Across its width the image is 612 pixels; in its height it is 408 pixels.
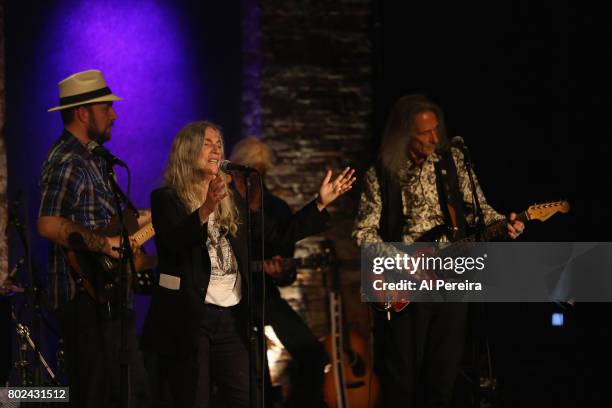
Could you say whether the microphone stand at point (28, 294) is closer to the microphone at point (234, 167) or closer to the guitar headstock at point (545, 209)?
the microphone at point (234, 167)

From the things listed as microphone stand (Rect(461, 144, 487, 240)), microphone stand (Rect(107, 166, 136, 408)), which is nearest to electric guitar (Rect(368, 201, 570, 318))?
microphone stand (Rect(461, 144, 487, 240))

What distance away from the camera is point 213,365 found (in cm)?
→ 439

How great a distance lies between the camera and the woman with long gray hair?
421 centimetres

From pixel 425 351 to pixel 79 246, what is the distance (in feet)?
6.71

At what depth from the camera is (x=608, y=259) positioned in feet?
17.8

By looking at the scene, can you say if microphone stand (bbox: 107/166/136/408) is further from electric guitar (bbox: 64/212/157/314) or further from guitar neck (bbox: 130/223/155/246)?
guitar neck (bbox: 130/223/155/246)

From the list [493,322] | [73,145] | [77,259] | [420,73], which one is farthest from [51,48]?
[493,322]

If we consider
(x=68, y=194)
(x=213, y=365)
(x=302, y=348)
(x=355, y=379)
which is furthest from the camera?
(x=355, y=379)

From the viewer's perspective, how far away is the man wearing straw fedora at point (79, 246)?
4.53 m

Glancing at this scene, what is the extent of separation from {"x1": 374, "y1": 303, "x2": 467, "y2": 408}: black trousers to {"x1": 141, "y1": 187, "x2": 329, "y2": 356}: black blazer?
111 centimetres

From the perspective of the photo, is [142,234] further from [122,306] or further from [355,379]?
[355,379]

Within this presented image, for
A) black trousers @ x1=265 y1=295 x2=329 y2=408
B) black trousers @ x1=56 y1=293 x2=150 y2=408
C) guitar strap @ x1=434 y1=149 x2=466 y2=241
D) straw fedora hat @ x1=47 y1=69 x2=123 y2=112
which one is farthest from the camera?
black trousers @ x1=265 y1=295 x2=329 y2=408

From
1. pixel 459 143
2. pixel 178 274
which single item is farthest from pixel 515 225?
pixel 178 274

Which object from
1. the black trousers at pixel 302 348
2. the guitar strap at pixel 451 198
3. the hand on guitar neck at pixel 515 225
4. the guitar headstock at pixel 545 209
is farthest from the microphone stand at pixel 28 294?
the guitar headstock at pixel 545 209
